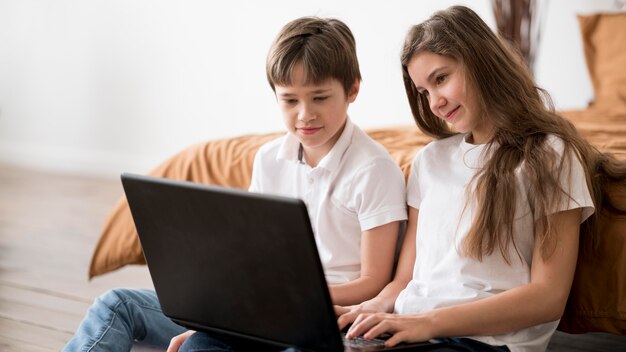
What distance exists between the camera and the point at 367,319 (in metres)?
1.37

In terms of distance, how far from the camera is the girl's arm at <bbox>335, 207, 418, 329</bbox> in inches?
61.9

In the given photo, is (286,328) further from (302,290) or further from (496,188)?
(496,188)

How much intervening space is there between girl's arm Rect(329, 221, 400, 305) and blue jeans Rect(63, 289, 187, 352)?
40 centimetres

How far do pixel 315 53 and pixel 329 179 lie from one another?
250 mm

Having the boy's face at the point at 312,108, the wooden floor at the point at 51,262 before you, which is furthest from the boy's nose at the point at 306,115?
the wooden floor at the point at 51,262

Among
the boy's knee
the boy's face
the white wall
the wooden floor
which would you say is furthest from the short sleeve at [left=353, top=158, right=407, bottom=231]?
the white wall

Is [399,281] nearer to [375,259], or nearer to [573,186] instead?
[375,259]

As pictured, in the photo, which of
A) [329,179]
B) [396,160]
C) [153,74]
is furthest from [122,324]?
[153,74]

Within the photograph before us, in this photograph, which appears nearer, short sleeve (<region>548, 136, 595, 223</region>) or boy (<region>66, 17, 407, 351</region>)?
short sleeve (<region>548, 136, 595, 223</region>)

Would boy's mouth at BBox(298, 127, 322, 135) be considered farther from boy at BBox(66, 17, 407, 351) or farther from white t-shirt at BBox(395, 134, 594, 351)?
white t-shirt at BBox(395, 134, 594, 351)

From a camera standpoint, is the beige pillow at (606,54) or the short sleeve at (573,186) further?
the beige pillow at (606,54)

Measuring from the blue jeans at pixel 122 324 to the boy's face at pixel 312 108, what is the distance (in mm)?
471

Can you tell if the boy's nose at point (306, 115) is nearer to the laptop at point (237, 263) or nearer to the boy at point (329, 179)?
the boy at point (329, 179)

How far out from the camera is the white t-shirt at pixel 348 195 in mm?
1684
